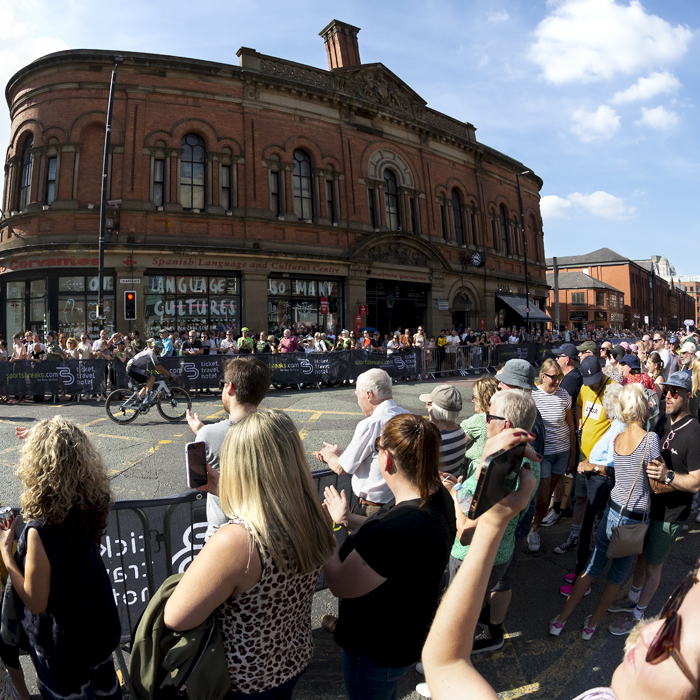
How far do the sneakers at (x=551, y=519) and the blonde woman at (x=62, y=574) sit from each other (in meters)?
4.70

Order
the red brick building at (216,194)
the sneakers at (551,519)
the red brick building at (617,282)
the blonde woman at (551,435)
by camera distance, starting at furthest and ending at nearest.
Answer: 1. the red brick building at (617,282)
2. the red brick building at (216,194)
3. the sneakers at (551,519)
4. the blonde woman at (551,435)

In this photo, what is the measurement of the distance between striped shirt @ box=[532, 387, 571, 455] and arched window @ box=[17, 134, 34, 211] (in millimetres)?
24080

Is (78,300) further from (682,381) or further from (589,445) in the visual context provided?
(682,381)

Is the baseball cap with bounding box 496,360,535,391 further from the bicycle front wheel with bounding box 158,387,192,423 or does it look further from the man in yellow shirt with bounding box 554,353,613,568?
the bicycle front wheel with bounding box 158,387,192,423

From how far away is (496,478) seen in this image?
1.26 meters

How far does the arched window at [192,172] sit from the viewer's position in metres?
22.0

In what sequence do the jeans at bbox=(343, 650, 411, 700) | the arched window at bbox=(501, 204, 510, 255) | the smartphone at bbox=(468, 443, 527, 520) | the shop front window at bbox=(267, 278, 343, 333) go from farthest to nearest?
the arched window at bbox=(501, 204, 510, 255) → the shop front window at bbox=(267, 278, 343, 333) → the jeans at bbox=(343, 650, 411, 700) → the smartphone at bbox=(468, 443, 527, 520)

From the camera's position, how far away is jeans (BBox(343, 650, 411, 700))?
2121 mm

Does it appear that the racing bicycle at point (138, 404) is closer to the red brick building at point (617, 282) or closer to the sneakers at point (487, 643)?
the sneakers at point (487, 643)

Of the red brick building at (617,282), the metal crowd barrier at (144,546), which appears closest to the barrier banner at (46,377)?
the metal crowd barrier at (144,546)

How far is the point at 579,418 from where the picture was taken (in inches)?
240

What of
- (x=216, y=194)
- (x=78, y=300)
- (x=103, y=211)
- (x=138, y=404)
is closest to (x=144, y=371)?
(x=138, y=404)

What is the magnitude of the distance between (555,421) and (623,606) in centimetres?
180

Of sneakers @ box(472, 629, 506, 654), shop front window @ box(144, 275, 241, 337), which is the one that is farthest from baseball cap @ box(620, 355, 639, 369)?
shop front window @ box(144, 275, 241, 337)
